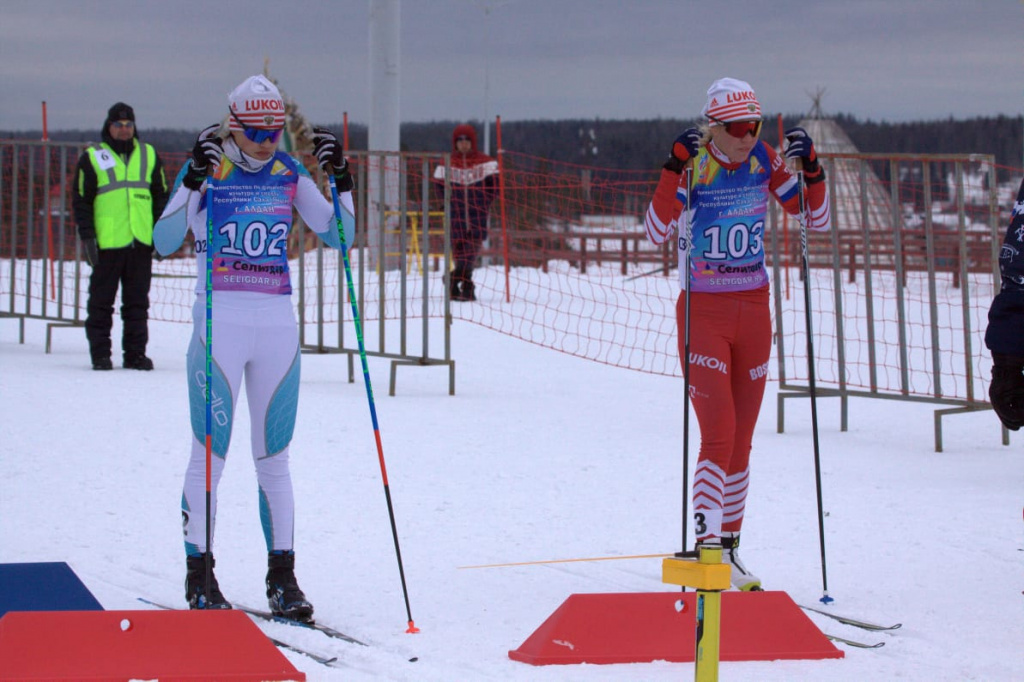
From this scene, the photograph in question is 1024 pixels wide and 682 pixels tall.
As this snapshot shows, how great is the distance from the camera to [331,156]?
15.4 feet

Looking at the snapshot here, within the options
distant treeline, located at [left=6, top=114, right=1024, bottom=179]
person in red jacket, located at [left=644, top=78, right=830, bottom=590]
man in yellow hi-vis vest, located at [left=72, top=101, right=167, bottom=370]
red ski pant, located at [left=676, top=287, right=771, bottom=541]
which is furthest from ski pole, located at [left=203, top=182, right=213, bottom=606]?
distant treeline, located at [left=6, top=114, right=1024, bottom=179]

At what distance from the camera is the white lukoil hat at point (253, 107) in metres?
4.51

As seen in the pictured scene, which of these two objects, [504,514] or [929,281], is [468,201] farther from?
[504,514]

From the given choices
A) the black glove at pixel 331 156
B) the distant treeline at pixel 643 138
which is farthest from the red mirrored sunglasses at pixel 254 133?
the distant treeline at pixel 643 138

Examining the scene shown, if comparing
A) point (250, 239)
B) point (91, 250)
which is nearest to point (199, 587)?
point (250, 239)

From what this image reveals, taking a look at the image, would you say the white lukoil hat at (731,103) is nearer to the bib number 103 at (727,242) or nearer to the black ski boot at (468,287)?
the bib number 103 at (727,242)

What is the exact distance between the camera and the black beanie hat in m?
10.1

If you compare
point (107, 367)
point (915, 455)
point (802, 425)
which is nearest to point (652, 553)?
point (915, 455)

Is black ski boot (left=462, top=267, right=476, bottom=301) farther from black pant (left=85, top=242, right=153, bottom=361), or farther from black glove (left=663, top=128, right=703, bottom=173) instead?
black glove (left=663, top=128, right=703, bottom=173)

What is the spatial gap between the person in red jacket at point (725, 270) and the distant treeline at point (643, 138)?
1094 inches

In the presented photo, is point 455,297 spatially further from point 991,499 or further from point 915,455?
point 991,499

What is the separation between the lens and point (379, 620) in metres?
4.57

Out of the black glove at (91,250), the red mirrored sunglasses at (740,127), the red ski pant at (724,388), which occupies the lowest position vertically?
the red ski pant at (724,388)

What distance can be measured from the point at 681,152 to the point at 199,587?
236 cm
